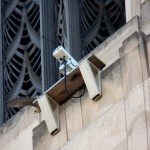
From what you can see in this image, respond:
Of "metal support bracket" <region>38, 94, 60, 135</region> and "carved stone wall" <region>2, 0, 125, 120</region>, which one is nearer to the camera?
"metal support bracket" <region>38, 94, 60, 135</region>

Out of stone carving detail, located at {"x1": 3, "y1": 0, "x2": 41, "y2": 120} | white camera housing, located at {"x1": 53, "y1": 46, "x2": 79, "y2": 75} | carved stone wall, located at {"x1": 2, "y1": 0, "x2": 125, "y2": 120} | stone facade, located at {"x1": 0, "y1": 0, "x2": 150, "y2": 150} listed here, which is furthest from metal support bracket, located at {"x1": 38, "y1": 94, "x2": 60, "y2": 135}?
stone carving detail, located at {"x1": 3, "y1": 0, "x2": 41, "y2": 120}

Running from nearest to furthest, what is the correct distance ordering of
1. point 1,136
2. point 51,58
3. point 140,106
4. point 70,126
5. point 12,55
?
point 140,106 → point 70,126 → point 1,136 → point 51,58 → point 12,55

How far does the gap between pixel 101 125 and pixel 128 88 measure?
0.64 meters

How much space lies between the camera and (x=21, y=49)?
24188 mm

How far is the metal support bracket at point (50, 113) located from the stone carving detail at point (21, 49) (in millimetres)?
6726

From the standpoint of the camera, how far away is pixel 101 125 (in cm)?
1538

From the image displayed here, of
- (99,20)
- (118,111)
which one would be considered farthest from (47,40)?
(118,111)

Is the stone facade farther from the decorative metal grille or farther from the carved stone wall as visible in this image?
the decorative metal grille

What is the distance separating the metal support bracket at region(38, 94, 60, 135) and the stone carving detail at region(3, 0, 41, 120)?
6.73m

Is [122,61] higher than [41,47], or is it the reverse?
[122,61]

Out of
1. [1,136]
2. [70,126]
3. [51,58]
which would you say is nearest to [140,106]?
[70,126]

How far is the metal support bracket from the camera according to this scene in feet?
52.9

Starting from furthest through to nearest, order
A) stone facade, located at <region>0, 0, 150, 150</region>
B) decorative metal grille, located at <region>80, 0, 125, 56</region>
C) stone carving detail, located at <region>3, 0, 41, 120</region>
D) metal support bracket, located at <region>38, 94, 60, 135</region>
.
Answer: stone carving detail, located at <region>3, 0, 41, 120</region>, decorative metal grille, located at <region>80, 0, 125, 56</region>, metal support bracket, located at <region>38, 94, 60, 135</region>, stone facade, located at <region>0, 0, 150, 150</region>

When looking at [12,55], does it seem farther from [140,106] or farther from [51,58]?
[140,106]
